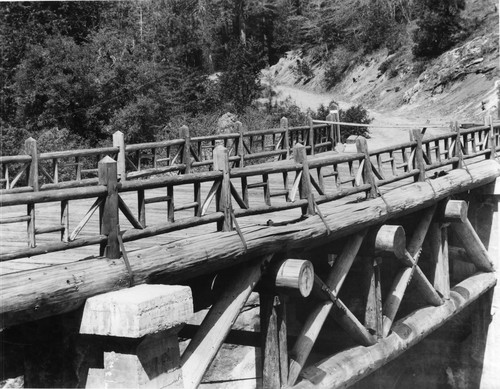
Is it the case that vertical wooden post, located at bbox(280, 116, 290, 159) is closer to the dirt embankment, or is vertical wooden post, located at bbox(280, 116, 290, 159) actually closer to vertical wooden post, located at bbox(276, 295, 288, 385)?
vertical wooden post, located at bbox(276, 295, 288, 385)

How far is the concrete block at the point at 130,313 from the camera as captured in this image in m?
4.42

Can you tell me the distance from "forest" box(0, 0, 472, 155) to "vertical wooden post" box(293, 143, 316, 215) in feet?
64.5

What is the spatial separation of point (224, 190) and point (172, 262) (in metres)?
0.94

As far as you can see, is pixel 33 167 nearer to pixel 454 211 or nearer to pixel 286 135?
pixel 454 211

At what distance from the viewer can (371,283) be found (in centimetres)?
826

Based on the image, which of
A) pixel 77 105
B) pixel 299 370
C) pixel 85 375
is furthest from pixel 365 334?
pixel 77 105

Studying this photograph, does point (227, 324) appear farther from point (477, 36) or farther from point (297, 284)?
point (477, 36)

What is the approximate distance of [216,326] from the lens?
5.61 metres

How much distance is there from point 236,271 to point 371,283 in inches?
104

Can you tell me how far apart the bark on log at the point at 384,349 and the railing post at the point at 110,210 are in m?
2.60

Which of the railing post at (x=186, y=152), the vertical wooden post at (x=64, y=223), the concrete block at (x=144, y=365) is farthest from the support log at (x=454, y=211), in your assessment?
the vertical wooden post at (x=64, y=223)

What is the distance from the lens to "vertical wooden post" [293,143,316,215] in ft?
22.9

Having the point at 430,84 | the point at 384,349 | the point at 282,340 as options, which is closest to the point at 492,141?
the point at 384,349

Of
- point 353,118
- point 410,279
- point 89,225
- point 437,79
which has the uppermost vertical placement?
point 437,79
